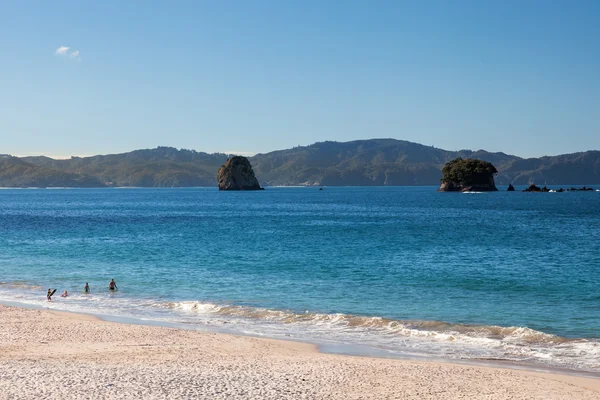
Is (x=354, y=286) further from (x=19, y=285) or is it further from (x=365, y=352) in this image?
(x=19, y=285)

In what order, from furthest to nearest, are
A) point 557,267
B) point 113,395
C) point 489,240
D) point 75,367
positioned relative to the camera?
point 489,240 → point 557,267 → point 75,367 → point 113,395

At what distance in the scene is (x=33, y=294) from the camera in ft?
111

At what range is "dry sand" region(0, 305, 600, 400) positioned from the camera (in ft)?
49.8

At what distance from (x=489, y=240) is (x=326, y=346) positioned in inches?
1786

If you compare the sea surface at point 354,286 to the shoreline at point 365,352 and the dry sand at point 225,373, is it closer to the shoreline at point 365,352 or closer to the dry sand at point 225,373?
the shoreline at point 365,352

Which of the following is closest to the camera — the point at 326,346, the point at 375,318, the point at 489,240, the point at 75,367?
the point at 75,367

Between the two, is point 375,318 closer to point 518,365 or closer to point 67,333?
point 518,365

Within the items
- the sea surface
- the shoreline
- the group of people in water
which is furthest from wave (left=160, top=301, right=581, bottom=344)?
the group of people in water

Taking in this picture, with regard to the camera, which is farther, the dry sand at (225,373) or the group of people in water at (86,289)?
the group of people in water at (86,289)

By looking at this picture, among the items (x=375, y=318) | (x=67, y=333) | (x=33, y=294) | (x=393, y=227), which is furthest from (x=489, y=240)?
(x=67, y=333)

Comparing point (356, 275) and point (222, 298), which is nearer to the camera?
point (222, 298)

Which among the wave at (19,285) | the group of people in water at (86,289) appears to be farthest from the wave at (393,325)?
the wave at (19,285)

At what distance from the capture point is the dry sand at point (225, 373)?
49.8ft

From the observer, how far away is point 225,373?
1708 centimetres
